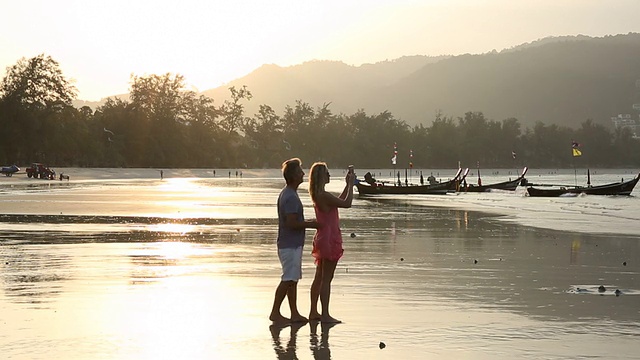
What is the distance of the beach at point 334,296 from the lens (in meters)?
10.3

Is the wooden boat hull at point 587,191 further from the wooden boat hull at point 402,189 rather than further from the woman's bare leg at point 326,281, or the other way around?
the woman's bare leg at point 326,281

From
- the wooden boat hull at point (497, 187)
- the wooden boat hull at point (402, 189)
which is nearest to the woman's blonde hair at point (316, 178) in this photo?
the wooden boat hull at point (402, 189)

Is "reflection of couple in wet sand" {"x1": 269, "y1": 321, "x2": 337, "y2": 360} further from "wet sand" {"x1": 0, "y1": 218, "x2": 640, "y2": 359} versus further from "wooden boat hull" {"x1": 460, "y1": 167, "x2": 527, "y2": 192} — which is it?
"wooden boat hull" {"x1": 460, "y1": 167, "x2": 527, "y2": 192}

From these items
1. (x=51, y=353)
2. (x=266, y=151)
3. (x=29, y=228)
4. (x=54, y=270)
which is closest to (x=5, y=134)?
(x=266, y=151)

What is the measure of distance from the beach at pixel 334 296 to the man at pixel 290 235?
0.32m

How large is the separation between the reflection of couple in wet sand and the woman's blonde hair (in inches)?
57.8

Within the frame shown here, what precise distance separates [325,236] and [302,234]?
0.28 metres

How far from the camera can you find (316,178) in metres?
11.5

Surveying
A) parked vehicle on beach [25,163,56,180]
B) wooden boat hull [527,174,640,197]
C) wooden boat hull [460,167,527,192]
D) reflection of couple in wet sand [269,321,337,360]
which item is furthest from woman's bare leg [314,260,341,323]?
parked vehicle on beach [25,163,56,180]

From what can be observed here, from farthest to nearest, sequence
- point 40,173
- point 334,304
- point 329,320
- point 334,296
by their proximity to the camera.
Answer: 1. point 40,173
2. point 334,296
3. point 334,304
4. point 329,320

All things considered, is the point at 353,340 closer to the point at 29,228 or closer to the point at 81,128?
the point at 29,228

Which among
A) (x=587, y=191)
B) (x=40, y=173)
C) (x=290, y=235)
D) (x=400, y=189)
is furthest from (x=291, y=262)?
(x=40, y=173)

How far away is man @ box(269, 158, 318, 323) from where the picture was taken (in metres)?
11.6

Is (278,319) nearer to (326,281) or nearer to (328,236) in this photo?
(326,281)
